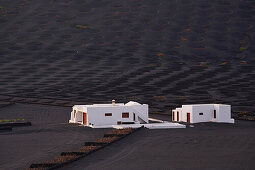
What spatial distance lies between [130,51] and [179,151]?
103 meters

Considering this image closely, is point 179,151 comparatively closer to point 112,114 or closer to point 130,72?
point 112,114

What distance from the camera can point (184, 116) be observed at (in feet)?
261

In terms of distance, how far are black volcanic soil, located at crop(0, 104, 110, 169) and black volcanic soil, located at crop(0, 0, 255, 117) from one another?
18786mm

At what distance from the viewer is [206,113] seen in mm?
78938

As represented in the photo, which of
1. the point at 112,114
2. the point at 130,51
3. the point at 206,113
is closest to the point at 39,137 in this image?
the point at 112,114

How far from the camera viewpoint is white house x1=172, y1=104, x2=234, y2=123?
7788 centimetres

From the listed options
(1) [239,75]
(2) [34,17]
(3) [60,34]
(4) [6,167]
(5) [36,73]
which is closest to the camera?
(4) [6,167]

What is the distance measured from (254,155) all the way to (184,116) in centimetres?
3100

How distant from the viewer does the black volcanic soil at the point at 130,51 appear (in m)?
116

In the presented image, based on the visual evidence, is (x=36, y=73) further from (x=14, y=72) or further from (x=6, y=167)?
(x=6, y=167)

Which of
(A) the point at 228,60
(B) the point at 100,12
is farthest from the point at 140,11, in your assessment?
(A) the point at 228,60

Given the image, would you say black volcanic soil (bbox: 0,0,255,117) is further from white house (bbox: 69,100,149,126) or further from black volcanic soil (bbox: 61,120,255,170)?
black volcanic soil (bbox: 61,120,255,170)

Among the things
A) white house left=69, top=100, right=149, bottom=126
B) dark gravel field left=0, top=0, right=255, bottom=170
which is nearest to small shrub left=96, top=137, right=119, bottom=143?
dark gravel field left=0, top=0, right=255, bottom=170

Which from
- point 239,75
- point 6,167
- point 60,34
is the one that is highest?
point 60,34
